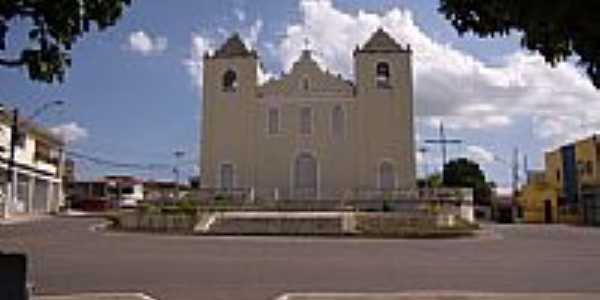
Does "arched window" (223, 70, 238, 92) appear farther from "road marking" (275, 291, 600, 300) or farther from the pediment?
"road marking" (275, 291, 600, 300)

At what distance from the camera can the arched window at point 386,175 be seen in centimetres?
5675

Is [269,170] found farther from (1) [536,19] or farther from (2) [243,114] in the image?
(1) [536,19]

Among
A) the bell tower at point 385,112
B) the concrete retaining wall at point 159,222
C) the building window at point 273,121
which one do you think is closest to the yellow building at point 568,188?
the bell tower at point 385,112

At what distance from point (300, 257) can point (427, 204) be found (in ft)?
91.6

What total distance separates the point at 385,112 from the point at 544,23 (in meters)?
51.9

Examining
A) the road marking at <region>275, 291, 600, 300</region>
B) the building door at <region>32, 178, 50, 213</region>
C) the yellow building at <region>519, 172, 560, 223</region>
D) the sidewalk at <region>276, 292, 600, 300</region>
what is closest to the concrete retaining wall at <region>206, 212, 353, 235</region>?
the road marking at <region>275, 291, 600, 300</region>

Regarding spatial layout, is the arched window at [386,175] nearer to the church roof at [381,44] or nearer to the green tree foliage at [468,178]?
the church roof at [381,44]

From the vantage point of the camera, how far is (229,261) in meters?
A: 21.4

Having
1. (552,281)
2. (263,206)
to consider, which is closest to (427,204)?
(263,206)

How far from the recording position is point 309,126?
5784 cm

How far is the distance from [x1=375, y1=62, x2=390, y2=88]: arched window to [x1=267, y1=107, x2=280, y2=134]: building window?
7.34 metres

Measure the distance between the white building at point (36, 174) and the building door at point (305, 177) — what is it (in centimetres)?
2000

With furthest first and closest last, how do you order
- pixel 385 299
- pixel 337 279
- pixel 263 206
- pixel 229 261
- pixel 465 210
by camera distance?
pixel 465 210 < pixel 263 206 < pixel 229 261 < pixel 337 279 < pixel 385 299

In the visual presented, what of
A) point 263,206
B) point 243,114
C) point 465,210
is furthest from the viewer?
point 243,114
